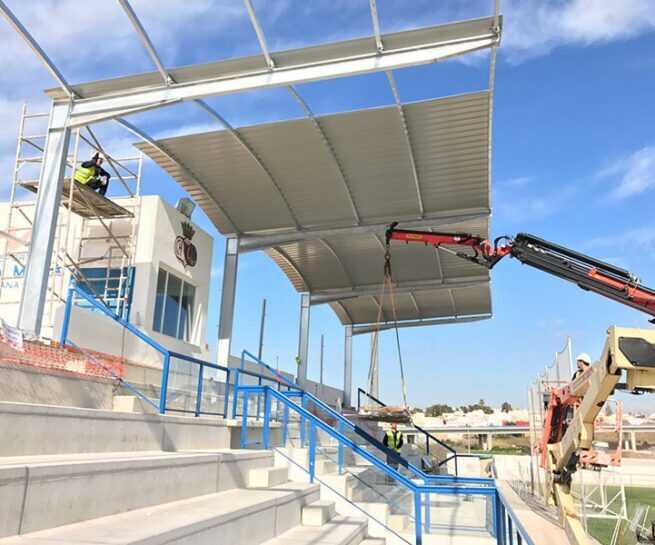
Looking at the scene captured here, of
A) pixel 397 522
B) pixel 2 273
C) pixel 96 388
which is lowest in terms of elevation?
pixel 397 522

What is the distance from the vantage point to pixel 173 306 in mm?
15938

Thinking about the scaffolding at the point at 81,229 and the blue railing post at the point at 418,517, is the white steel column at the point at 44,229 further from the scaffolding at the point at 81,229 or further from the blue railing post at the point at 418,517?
the blue railing post at the point at 418,517

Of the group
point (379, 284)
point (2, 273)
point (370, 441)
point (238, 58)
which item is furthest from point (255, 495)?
point (379, 284)

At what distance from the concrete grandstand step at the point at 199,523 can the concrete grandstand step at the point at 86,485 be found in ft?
0.29

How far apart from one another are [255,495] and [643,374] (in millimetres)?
4591

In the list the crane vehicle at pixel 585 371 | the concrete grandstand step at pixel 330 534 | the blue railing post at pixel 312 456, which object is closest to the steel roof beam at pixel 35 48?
the blue railing post at pixel 312 456

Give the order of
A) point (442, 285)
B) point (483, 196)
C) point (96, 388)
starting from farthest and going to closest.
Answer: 1. point (442, 285)
2. point (483, 196)
3. point (96, 388)

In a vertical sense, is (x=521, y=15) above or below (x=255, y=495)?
above

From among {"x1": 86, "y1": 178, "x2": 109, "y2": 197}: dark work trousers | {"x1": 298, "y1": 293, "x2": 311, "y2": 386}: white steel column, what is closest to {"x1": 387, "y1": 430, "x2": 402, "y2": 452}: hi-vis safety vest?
{"x1": 298, "y1": 293, "x2": 311, "y2": 386}: white steel column

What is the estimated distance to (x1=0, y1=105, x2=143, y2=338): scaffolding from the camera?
1363cm

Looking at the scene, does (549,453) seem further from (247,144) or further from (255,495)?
(247,144)

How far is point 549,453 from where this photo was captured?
9547 millimetres

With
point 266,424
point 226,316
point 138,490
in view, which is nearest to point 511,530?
point 138,490

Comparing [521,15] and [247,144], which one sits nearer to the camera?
[521,15]
